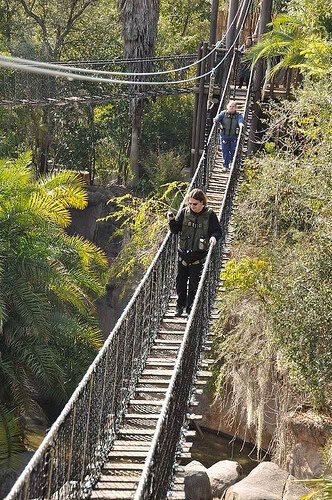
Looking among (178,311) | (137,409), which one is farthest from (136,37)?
(137,409)

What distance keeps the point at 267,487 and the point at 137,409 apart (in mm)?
5628

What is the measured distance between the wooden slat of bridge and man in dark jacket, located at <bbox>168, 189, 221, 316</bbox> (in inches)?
15.0

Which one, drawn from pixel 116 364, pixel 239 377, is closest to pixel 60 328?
pixel 239 377

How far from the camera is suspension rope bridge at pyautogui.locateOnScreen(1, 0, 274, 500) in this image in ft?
24.1

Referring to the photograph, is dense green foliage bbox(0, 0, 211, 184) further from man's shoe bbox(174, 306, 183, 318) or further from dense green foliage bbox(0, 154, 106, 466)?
man's shoe bbox(174, 306, 183, 318)

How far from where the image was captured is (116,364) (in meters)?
9.52

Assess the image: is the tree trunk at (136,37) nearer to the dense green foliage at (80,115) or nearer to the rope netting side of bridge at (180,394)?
the dense green foliage at (80,115)

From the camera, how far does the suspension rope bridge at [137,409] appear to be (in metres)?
7.34

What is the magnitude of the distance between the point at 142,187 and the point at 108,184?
1.65 metres

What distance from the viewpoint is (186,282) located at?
1159 centimetres

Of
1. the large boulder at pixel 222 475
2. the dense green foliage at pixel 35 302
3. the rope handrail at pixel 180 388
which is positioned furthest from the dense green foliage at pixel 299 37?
the large boulder at pixel 222 475

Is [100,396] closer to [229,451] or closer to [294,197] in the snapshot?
[294,197]

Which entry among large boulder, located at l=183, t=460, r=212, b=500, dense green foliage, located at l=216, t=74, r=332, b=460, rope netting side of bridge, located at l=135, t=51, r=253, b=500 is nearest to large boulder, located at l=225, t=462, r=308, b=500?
large boulder, located at l=183, t=460, r=212, b=500

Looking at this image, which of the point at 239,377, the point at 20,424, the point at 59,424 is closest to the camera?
the point at 59,424
